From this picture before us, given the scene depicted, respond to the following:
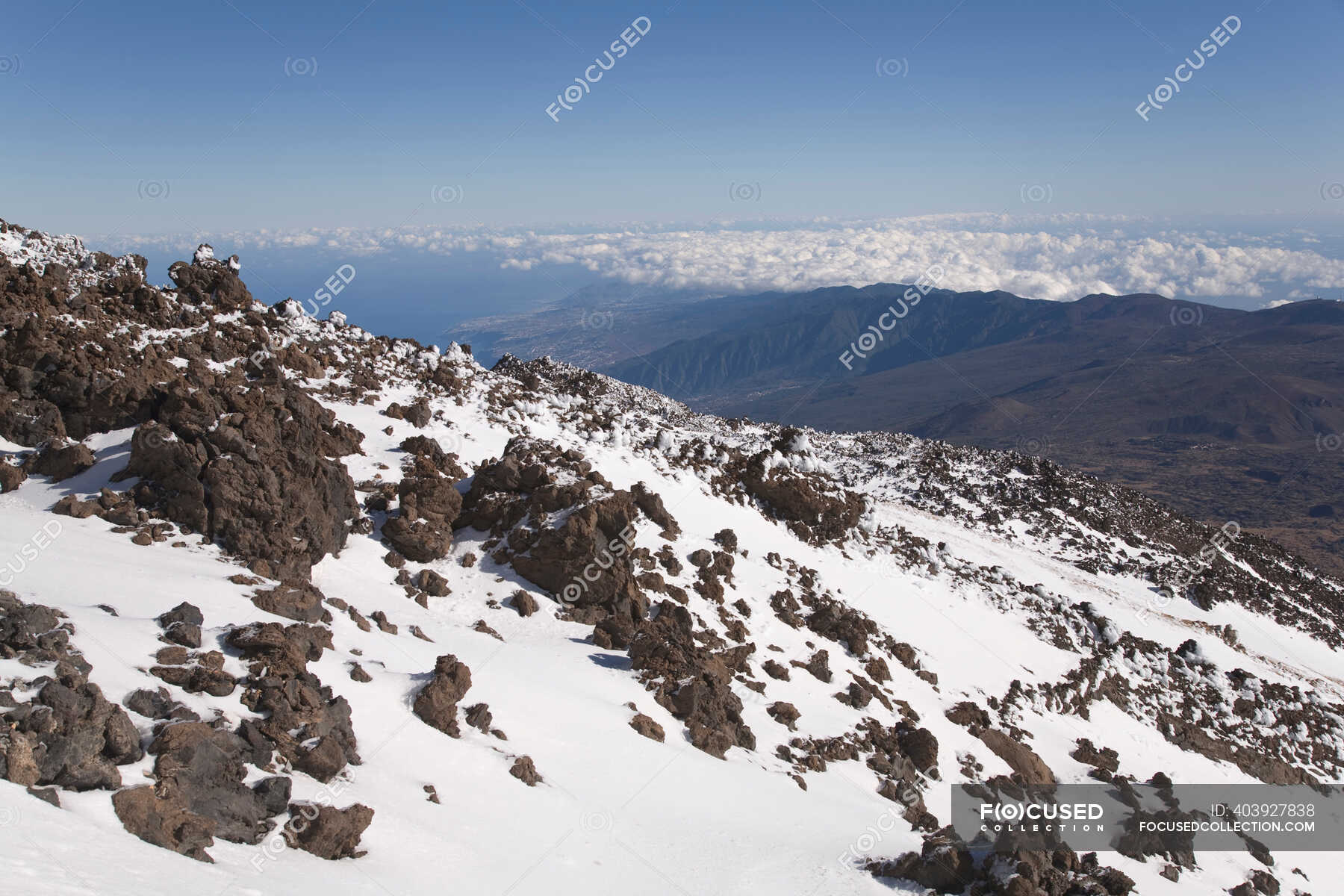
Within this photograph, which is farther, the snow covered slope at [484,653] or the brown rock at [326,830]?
the snow covered slope at [484,653]

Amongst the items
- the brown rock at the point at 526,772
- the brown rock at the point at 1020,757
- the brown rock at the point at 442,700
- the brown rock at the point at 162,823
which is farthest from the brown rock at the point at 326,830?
the brown rock at the point at 1020,757

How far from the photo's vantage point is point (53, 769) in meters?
7.59

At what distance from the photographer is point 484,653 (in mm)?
15766

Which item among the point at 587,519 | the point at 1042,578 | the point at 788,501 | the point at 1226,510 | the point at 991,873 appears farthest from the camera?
the point at 1226,510

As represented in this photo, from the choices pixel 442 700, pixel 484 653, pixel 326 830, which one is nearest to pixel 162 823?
pixel 326 830

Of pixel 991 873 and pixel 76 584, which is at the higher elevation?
pixel 76 584

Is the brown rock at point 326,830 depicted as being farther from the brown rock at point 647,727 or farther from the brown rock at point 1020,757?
the brown rock at point 1020,757

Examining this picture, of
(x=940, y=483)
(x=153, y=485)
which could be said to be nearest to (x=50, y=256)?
(x=153, y=485)

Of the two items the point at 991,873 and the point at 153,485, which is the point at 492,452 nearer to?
the point at 153,485

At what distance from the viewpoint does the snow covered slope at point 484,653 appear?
9.10 meters

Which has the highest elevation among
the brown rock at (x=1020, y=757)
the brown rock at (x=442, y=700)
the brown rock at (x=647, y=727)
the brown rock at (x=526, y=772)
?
the brown rock at (x=442, y=700)

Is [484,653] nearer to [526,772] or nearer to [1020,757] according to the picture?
[526,772]

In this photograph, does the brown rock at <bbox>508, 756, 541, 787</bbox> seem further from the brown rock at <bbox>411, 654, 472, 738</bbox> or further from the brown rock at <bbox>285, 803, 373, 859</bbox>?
the brown rock at <bbox>285, 803, 373, 859</bbox>

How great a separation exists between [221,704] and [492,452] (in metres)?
14.8
